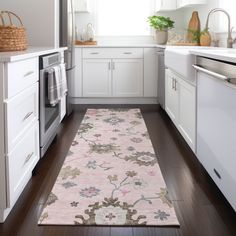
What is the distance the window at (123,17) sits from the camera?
19.1 feet

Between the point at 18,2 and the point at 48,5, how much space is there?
303 millimetres

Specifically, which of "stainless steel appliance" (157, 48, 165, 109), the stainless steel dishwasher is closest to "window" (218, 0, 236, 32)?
"stainless steel appliance" (157, 48, 165, 109)

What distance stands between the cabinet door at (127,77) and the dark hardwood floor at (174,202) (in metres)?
2.01

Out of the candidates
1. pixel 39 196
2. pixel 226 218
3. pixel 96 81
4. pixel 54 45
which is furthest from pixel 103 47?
pixel 226 218

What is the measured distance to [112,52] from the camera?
5.24 m

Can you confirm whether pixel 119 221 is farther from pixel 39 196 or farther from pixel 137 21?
pixel 137 21

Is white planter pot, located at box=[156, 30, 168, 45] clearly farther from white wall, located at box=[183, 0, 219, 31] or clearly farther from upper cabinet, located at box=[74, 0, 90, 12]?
upper cabinet, located at box=[74, 0, 90, 12]

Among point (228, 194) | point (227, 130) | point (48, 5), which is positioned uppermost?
point (48, 5)

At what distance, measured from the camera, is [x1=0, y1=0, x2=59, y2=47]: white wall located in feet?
12.3

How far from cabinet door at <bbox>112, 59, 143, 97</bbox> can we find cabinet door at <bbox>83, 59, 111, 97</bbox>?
3.4 inches

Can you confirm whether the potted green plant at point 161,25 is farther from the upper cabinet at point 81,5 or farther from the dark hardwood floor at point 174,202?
the dark hardwood floor at point 174,202

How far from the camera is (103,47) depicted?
5.23m

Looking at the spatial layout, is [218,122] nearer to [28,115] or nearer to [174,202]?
[174,202]

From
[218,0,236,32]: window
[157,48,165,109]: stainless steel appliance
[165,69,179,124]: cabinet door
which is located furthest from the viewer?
[157,48,165,109]: stainless steel appliance
